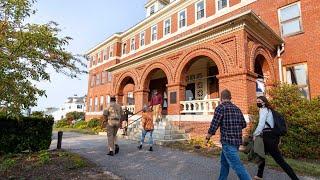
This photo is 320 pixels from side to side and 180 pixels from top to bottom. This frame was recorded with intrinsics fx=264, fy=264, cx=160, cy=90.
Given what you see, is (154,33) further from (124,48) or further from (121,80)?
(121,80)

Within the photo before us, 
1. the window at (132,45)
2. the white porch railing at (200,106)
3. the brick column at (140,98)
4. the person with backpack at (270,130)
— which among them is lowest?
the person with backpack at (270,130)

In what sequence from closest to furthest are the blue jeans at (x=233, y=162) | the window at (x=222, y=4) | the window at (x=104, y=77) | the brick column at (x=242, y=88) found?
the blue jeans at (x=233, y=162) < the brick column at (x=242, y=88) < the window at (x=222, y=4) < the window at (x=104, y=77)

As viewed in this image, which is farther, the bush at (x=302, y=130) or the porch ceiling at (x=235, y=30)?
the porch ceiling at (x=235, y=30)

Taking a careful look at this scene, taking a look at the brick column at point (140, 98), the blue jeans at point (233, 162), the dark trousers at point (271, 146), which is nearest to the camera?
the blue jeans at point (233, 162)

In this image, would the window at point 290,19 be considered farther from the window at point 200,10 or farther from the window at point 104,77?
the window at point 104,77

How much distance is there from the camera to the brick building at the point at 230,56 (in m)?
11.6

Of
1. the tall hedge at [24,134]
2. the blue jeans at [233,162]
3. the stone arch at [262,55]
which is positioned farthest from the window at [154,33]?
the blue jeans at [233,162]

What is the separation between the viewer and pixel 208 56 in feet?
41.9

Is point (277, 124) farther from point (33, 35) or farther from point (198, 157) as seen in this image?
point (33, 35)

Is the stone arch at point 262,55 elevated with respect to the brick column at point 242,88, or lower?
elevated

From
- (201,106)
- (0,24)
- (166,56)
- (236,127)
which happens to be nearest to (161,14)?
(166,56)

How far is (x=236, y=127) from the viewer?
5000 mm

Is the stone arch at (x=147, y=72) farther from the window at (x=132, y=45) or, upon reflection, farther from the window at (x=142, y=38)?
the window at (x=132, y=45)

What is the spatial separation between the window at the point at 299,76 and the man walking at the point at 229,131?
10193 mm
